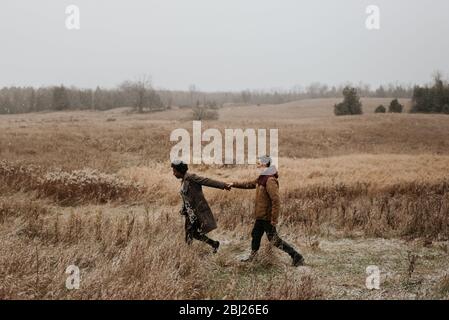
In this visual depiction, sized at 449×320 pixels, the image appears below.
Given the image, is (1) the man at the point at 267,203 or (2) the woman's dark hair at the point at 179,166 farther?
(2) the woman's dark hair at the point at 179,166

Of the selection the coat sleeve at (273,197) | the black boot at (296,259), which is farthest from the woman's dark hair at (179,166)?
the black boot at (296,259)

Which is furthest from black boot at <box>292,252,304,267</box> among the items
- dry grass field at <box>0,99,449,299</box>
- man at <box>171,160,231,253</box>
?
man at <box>171,160,231,253</box>

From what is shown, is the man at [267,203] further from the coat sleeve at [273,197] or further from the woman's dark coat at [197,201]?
the woman's dark coat at [197,201]

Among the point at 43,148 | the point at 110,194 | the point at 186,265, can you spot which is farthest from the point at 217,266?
the point at 43,148

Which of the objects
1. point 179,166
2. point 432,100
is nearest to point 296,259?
point 179,166

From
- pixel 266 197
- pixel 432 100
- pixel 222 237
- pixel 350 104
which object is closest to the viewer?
pixel 266 197

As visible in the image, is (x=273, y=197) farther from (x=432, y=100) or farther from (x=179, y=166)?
(x=432, y=100)

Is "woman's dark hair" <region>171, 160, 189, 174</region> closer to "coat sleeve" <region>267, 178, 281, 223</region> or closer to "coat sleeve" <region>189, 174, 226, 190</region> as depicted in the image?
"coat sleeve" <region>189, 174, 226, 190</region>

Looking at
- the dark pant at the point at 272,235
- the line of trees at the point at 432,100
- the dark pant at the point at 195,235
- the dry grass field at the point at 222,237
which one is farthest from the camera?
the line of trees at the point at 432,100

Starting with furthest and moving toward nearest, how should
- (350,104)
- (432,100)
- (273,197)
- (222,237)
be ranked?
(432,100)
(350,104)
(222,237)
(273,197)

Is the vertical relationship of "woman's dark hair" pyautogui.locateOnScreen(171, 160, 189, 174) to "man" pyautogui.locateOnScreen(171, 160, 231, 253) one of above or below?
above

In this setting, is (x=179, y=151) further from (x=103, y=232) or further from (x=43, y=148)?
(x=103, y=232)

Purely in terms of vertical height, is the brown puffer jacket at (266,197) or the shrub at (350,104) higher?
the shrub at (350,104)
